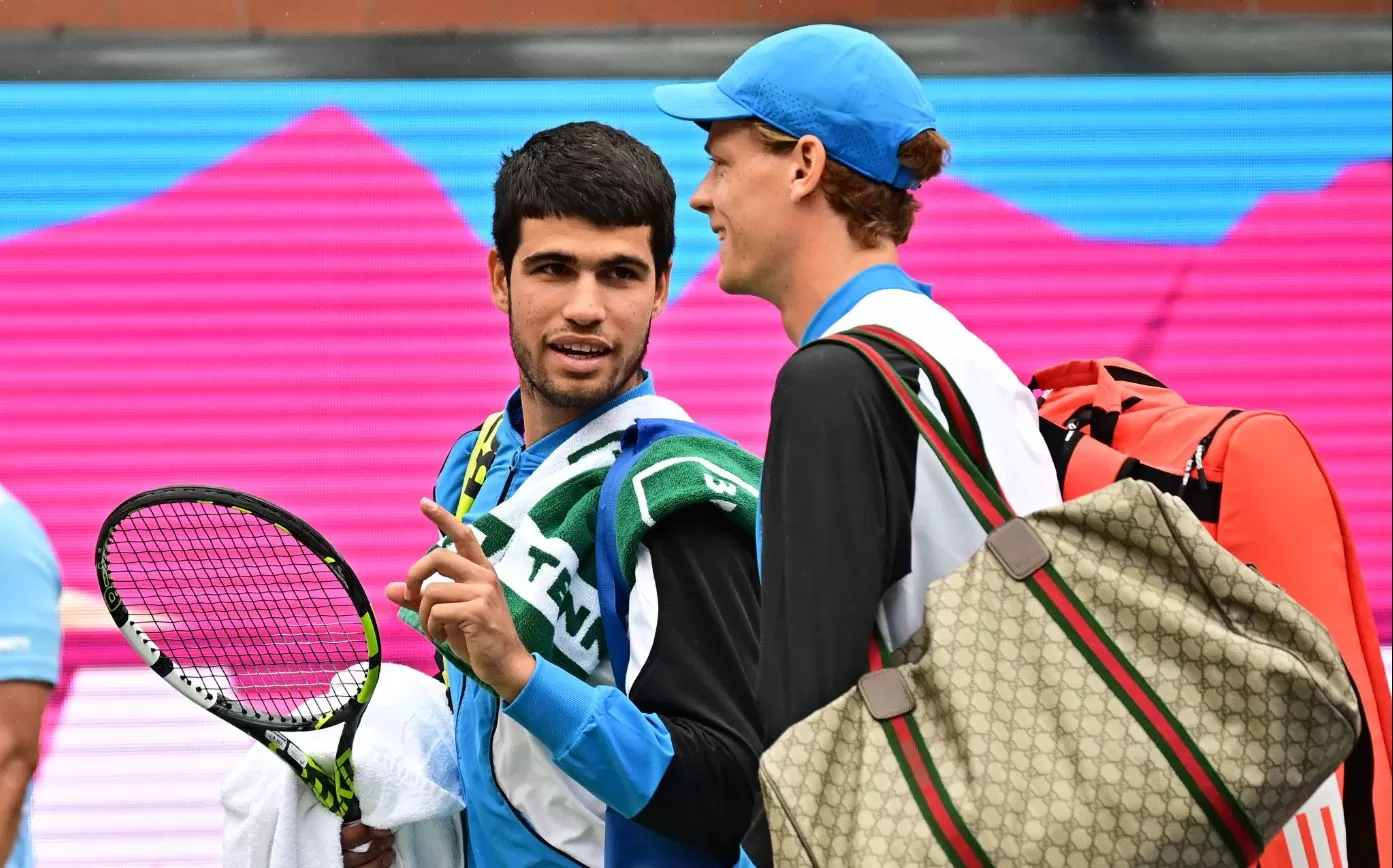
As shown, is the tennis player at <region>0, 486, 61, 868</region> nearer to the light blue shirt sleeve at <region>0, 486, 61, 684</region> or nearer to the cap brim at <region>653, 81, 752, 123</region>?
the light blue shirt sleeve at <region>0, 486, 61, 684</region>

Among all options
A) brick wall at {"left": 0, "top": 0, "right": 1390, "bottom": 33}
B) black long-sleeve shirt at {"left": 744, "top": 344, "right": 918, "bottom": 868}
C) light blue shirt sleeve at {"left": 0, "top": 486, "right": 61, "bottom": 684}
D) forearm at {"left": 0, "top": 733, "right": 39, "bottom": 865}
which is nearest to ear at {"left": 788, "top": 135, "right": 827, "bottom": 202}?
black long-sleeve shirt at {"left": 744, "top": 344, "right": 918, "bottom": 868}

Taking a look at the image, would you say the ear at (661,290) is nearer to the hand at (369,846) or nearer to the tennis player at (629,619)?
the tennis player at (629,619)

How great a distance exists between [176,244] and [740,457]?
2.55 meters

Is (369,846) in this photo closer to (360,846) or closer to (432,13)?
(360,846)

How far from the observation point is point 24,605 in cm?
212

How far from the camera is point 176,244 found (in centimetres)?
444

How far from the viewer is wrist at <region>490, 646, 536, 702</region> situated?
2.10 meters

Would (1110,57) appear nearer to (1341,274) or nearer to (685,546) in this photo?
(1341,274)

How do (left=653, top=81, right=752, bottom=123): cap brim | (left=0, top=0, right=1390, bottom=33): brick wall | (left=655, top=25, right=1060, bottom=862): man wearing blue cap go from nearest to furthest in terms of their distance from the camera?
(left=655, top=25, right=1060, bottom=862): man wearing blue cap → (left=653, top=81, right=752, bottom=123): cap brim → (left=0, top=0, right=1390, bottom=33): brick wall

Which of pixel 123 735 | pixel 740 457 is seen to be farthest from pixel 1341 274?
pixel 123 735

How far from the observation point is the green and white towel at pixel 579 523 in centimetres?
224

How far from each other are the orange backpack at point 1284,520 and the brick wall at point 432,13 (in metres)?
2.63

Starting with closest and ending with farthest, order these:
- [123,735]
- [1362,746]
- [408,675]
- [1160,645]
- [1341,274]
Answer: [1160,645] < [1362,746] < [408,675] < [123,735] < [1341,274]

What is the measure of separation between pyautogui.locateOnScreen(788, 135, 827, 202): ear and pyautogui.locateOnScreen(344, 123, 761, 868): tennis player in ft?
1.62
